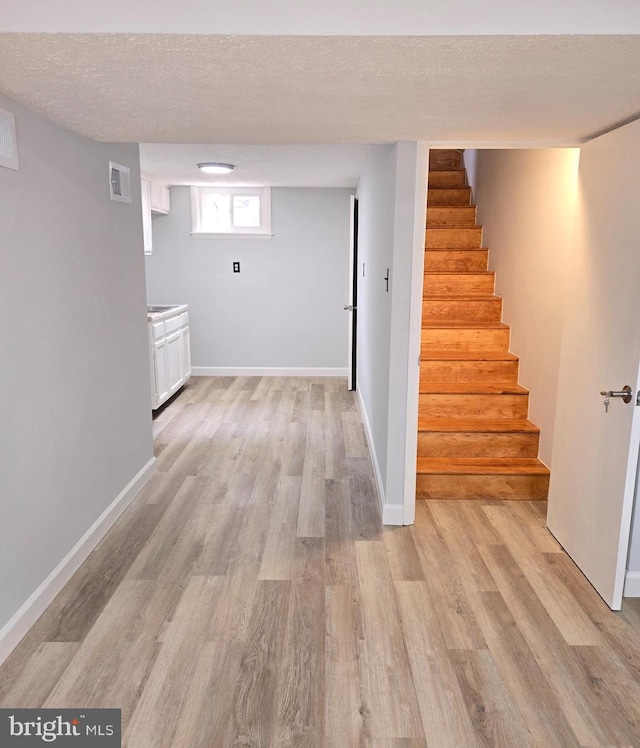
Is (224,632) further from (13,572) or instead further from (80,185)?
(80,185)

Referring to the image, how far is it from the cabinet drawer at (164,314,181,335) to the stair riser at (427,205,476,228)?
258 cm

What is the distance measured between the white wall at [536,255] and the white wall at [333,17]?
190 cm

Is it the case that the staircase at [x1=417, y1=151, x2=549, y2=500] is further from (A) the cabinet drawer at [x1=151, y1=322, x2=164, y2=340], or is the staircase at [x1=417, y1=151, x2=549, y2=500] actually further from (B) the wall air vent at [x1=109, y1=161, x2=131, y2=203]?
(A) the cabinet drawer at [x1=151, y1=322, x2=164, y2=340]

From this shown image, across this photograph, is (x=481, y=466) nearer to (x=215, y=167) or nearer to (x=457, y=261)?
(x=457, y=261)

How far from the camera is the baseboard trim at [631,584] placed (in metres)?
2.58

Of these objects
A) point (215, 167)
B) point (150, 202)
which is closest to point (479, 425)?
point (215, 167)

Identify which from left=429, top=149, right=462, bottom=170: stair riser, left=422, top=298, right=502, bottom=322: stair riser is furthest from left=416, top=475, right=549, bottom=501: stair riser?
left=429, top=149, right=462, bottom=170: stair riser

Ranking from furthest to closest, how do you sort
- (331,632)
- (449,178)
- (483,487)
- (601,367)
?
(449,178) < (483,487) < (601,367) < (331,632)

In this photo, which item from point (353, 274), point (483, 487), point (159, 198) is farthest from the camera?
point (159, 198)

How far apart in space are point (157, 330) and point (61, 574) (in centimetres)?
304

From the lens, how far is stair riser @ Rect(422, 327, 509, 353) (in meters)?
4.26

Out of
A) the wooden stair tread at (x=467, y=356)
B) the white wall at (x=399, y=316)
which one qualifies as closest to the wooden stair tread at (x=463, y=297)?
the wooden stair tread at (x=467, y=356)

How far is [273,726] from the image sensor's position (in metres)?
1.88

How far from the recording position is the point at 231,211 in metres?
6.92
